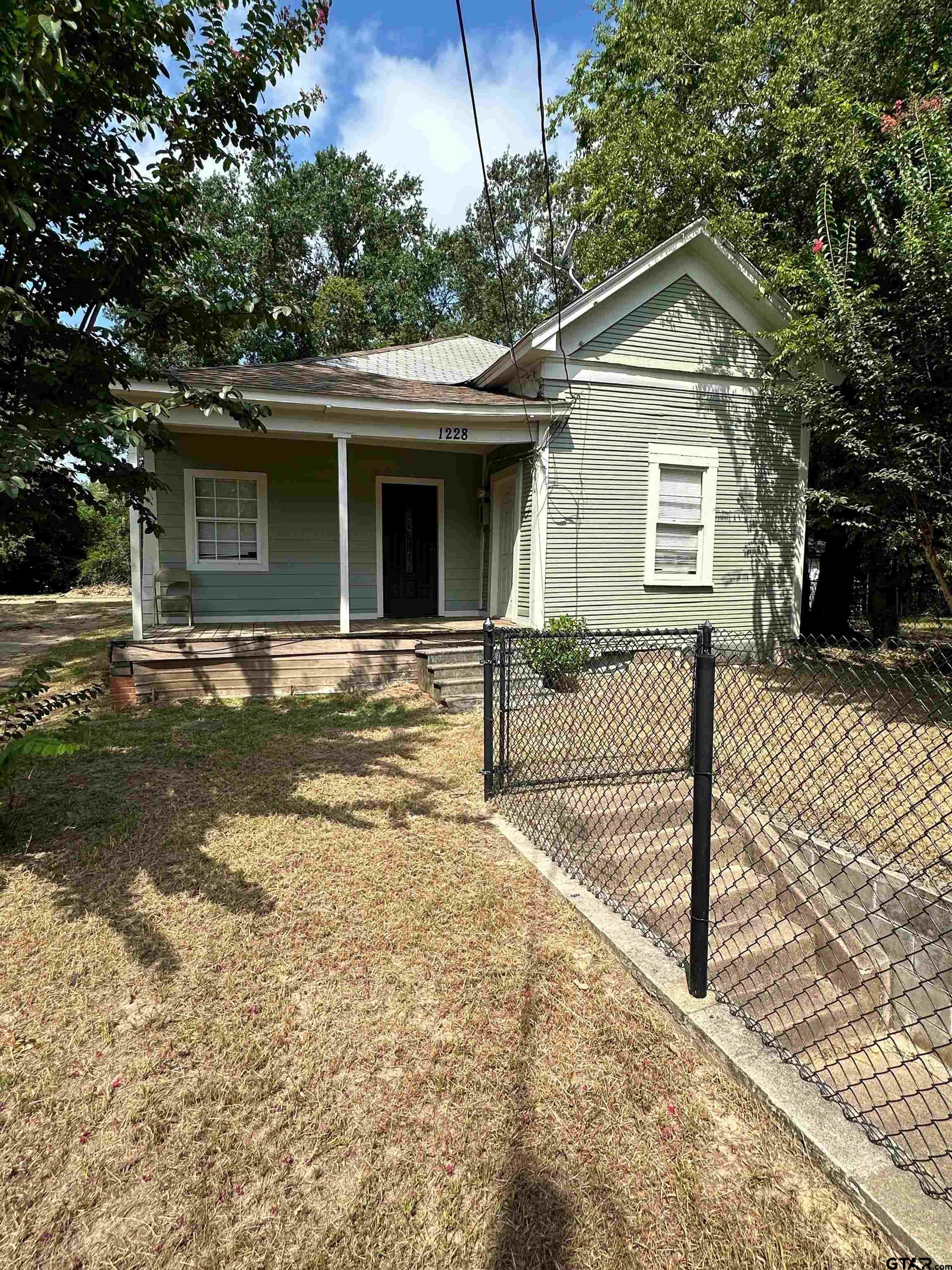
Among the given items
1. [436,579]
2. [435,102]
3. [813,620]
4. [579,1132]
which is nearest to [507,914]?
[579,1132]

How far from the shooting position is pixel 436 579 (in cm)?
1009

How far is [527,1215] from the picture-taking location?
169 cm

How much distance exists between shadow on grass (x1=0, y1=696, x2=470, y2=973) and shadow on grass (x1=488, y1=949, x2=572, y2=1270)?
1.65 metres

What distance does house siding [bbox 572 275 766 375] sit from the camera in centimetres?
849

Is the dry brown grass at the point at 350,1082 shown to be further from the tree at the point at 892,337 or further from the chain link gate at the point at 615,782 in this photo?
the tree at the point at 892,337

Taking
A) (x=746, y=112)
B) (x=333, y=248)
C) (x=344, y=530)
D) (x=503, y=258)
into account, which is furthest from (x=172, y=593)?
(x=503, y=258)

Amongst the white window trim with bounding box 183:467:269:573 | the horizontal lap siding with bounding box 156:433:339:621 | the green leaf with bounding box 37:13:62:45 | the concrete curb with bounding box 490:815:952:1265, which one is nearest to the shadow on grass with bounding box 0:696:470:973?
the concrete curb with bounding box 490:815:952:1265

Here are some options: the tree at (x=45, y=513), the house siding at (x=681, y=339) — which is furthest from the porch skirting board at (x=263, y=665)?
the house siding at (x=681, y=339)

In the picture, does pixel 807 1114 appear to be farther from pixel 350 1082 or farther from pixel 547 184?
pixel 547 184

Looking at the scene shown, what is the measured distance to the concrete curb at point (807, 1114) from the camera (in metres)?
1.56

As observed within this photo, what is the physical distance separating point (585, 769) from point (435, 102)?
7.07m

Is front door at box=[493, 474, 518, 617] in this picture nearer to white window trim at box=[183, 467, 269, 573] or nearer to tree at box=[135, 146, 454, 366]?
white window trim at box=[183, 467, 269, 573]

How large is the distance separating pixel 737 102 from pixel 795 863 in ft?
40.4

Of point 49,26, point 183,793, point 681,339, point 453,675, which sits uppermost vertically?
point 681,339
